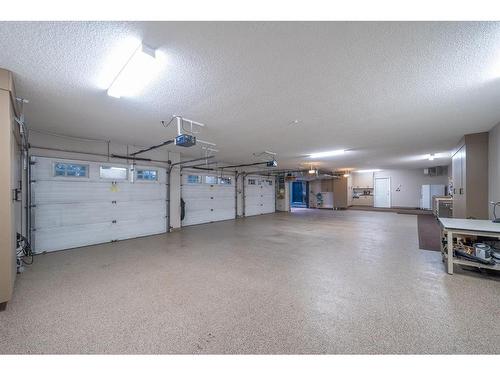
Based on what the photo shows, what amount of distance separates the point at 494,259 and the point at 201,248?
463 cm

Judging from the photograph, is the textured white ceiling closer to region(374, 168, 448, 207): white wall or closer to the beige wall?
the beige wall

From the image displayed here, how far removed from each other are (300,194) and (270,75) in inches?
590

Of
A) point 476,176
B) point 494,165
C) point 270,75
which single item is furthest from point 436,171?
point 270,75

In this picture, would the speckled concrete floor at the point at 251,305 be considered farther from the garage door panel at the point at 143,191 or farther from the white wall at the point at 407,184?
the white wall at the point at 407,184

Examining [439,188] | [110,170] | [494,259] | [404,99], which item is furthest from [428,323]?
[439,188]

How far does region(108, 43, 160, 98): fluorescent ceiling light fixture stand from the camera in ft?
5.96

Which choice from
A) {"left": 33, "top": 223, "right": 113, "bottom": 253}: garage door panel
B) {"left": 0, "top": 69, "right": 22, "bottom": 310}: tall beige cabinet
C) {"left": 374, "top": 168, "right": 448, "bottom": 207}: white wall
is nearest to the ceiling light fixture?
{"left": 374, "top": 168, "right": 448, "bottom": 207}: white wall

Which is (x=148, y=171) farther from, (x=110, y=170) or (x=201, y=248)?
(x=201, y=248)

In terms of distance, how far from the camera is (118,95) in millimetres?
2578

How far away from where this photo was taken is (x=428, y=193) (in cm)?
1148

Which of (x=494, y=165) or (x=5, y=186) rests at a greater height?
(x=494, y=165)

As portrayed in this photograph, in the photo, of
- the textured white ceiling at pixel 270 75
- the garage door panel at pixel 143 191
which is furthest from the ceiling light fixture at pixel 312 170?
the garage door panel at pixel 143 191

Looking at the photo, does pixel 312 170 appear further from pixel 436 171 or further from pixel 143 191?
pixel 143 191

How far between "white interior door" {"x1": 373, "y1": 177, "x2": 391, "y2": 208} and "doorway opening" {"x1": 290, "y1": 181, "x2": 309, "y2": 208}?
444cm
